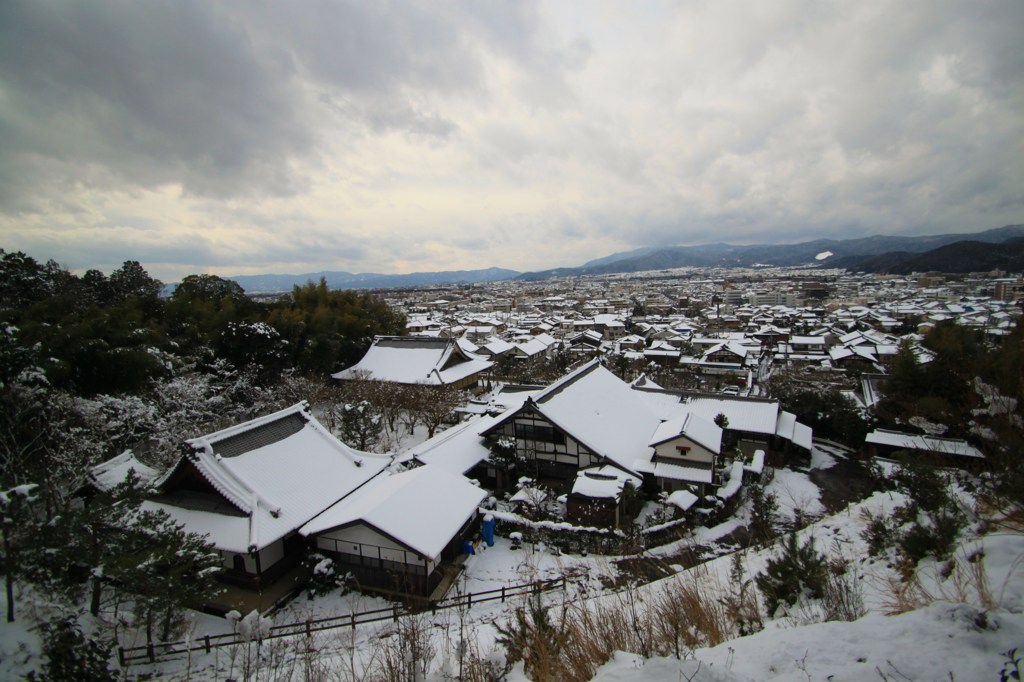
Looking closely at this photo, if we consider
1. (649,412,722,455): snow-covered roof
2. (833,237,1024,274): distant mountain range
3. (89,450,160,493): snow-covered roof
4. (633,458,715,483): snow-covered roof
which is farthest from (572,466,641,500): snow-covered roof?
(833,237,1024,274): distant mountain range

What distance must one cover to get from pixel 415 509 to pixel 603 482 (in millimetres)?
5547

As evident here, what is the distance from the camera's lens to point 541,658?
3730 millimetres

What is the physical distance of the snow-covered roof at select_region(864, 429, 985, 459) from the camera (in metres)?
13.8

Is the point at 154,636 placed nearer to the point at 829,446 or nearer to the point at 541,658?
the point at 541,658

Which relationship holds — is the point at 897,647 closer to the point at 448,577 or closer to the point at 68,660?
the point at 68,660

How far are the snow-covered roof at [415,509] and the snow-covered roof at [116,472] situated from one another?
442cm

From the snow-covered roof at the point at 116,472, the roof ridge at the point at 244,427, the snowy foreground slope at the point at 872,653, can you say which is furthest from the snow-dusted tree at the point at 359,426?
the snowy foreground slope at the point at 872,653

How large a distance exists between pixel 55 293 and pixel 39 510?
76.4ft

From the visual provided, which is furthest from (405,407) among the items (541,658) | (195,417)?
(541,658)

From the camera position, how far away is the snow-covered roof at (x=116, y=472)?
1023cm

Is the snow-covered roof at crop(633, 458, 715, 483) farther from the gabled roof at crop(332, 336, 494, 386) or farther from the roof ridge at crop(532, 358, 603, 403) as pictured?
the gabled roof at crop(332, 336, 494, 386)

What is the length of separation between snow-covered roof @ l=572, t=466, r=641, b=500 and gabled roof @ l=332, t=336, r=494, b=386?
41.4 ft

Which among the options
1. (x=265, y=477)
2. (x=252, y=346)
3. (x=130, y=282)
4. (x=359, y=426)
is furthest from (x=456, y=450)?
(x=130, y=282)

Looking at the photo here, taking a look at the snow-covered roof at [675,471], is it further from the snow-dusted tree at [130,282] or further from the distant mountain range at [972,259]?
the distant mountain range at [972,259]
